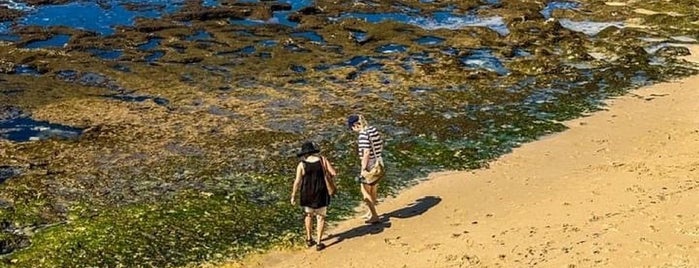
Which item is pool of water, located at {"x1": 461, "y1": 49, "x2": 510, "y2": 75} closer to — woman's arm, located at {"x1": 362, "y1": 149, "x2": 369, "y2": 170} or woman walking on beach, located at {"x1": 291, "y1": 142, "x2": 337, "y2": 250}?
woman's arm, located at {"x1": 362, "y1": 149, "x2": 369, "y2": 170}

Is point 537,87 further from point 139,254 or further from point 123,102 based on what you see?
point 139,254

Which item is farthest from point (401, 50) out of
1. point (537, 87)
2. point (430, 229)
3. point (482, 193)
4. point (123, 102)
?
point (430, 229)

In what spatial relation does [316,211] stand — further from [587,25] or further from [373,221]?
[587,25]

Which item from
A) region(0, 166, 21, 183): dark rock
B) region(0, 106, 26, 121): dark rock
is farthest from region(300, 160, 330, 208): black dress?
region(0, 106, 26, 121): dark rock

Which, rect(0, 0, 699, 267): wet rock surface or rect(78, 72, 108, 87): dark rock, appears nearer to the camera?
rect(0, 0, 699, 267): wet rock surface

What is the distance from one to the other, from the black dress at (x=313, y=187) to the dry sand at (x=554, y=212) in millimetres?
1087

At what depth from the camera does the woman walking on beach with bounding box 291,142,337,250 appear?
14.4 meters

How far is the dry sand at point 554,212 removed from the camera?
13.4 metres

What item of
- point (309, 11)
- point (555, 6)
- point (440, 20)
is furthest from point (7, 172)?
point (555, 6)

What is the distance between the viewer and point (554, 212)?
1606cm

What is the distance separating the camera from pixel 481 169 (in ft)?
64.7

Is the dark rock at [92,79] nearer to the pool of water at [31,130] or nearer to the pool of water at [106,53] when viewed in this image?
the pool of water at [106,53]

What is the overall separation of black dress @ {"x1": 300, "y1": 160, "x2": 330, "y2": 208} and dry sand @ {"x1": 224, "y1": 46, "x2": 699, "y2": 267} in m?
1.09

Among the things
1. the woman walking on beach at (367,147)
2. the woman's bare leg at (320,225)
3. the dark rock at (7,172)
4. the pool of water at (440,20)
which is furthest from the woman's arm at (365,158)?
the pool of water at (440,20)
